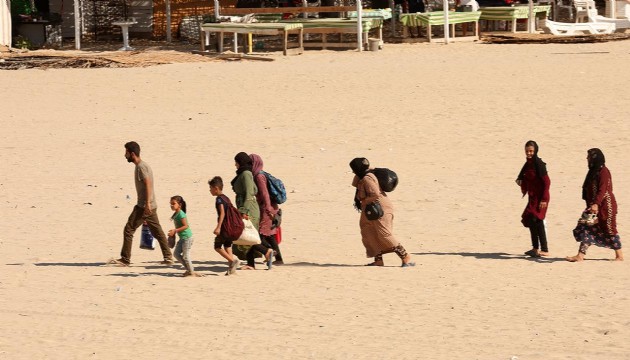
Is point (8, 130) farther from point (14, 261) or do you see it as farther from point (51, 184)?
point (14, 261)

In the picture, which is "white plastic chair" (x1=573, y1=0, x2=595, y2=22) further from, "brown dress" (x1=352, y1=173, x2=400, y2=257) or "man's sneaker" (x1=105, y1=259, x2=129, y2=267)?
"man's sneaker" (x1=105, y1=259, x2=129, y2=267)

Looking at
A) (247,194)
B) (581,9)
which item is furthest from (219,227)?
(581,9)

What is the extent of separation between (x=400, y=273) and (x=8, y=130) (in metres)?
11.4

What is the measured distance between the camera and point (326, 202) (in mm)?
17281

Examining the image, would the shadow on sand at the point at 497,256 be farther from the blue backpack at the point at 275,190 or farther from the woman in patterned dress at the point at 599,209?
the blue backpack at the point at 275,190

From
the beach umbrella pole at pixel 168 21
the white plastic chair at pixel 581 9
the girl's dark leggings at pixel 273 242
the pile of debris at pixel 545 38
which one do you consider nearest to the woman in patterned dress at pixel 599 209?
the girl's dark leggings at pixel 273 242

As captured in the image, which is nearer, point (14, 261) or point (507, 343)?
point (507, 343)

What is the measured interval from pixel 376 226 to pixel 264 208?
3.48 feet

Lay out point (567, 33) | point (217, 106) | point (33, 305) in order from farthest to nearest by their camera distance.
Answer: point (567, 33) < point (217, 106) < point (33, 305)

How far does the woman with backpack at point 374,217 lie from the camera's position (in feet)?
43.1

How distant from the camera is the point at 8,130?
2288 cm

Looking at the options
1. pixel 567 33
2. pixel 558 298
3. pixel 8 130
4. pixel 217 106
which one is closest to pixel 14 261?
pixel 558 298

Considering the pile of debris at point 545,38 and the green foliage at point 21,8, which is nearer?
the pile of debris at point 545,38

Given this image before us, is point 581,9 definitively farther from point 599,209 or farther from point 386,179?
point 386,179
